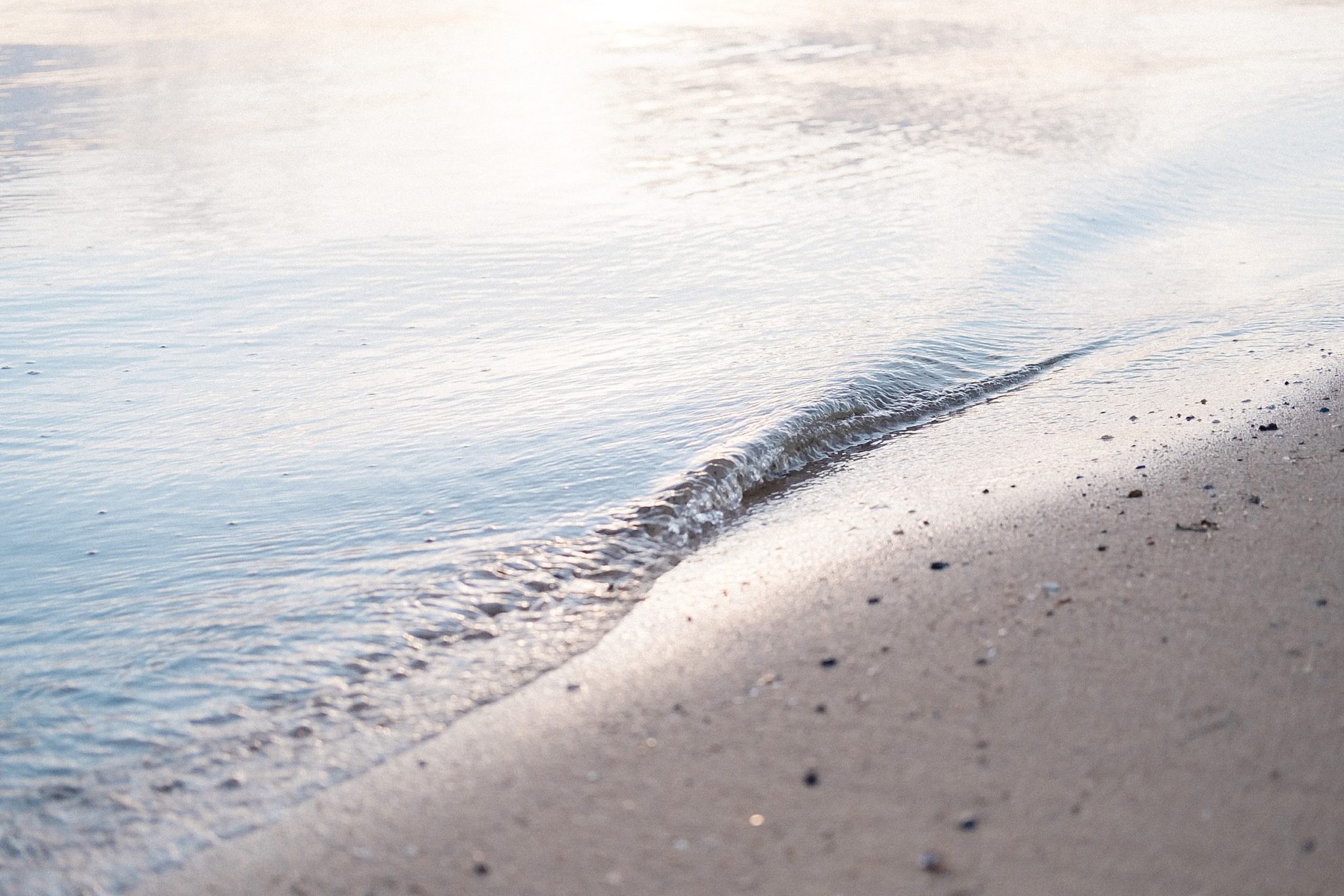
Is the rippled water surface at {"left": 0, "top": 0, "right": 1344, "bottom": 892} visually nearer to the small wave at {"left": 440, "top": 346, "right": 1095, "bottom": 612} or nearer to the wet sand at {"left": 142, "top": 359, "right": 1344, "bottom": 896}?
the small wave at {"left": 440, "top": 346, "right": 1095, "bottom": 612}

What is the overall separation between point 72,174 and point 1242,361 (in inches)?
469

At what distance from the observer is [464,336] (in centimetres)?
718

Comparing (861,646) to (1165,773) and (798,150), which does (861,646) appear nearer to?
(1165,773)

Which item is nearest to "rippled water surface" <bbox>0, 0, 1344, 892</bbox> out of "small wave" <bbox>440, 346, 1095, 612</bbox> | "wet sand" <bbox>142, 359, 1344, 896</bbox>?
"small wave" <bbox>440, 346, 1095, 612</bbox>

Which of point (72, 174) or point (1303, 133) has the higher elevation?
point (72, 174)

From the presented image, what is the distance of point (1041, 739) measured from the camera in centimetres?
276

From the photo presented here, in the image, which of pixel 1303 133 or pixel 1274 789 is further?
pixel 1303 133

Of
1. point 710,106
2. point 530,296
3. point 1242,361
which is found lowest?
point 1242,361

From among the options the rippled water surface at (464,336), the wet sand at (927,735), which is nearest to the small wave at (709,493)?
the rippled water surface at (464,336)

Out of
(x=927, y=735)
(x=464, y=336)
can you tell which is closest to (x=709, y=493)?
(x=927, y=735)

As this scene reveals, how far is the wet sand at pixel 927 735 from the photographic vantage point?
2447 mm

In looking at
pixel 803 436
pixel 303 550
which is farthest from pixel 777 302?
pixel 303 550

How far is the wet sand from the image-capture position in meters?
2.45

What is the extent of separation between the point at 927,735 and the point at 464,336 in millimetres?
5005
